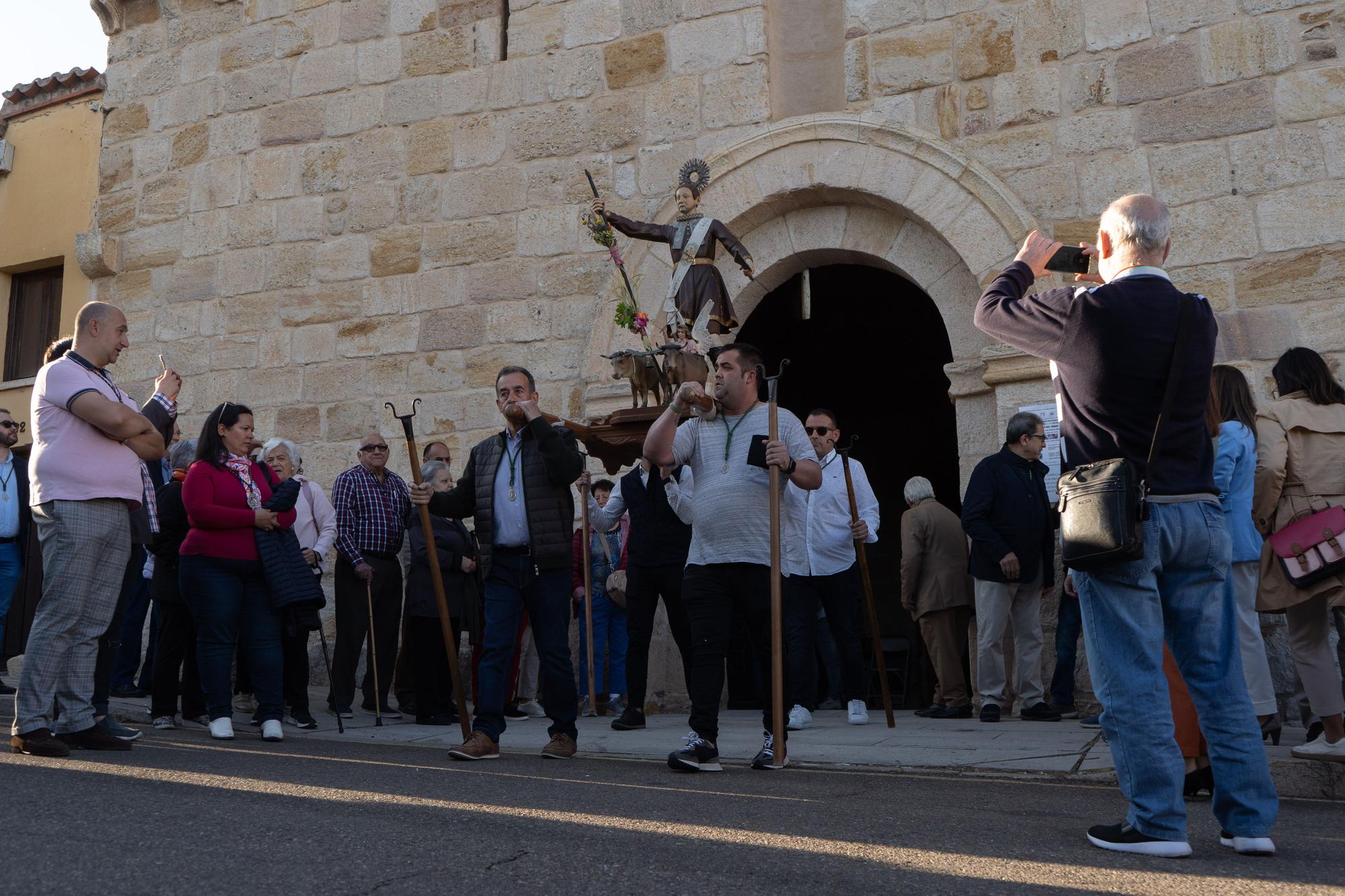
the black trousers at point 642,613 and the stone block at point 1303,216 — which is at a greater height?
the stone block at point 1303,216

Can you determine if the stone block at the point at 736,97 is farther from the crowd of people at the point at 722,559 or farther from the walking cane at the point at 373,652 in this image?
the walking cane at the point at 373,652

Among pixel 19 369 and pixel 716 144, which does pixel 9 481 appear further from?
pixel 716 144

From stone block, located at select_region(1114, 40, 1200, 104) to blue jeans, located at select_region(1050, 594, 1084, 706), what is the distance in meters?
3.15

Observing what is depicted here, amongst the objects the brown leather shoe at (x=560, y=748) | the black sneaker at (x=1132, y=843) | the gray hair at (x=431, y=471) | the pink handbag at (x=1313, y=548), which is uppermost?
the gray hair at (x=431, y=471)

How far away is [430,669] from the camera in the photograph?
23.8ft

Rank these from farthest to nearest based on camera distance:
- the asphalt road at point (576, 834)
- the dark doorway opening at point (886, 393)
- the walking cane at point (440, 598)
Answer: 1. the dark doorway opening at point (886, 393)
2. the walking cane at point (440, 598)
3. the asphalt road at point (576, 834)

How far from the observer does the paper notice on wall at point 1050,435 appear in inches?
302

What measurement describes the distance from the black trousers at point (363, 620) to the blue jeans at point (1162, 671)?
4.90m

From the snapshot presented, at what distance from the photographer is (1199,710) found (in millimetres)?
3379

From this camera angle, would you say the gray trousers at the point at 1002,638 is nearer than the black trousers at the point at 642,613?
No

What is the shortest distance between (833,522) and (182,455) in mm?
3638

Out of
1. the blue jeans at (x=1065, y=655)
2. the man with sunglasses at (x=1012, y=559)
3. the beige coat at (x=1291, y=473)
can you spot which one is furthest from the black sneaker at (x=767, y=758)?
the blue jeans at (x=1065, y=655)

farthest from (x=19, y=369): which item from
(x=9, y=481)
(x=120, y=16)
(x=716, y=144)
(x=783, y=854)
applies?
(x=783, y=854)

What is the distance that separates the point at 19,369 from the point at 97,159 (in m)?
2.13
